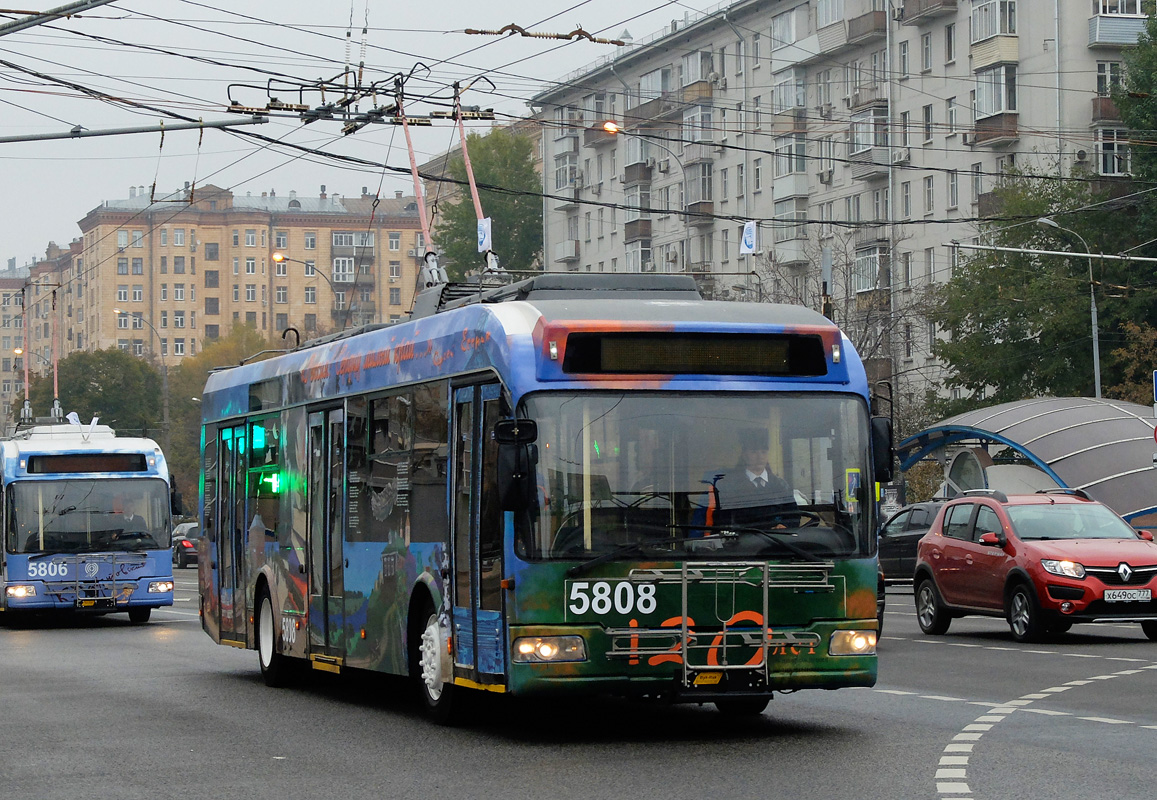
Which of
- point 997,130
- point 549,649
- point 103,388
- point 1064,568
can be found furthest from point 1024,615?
point 103,388

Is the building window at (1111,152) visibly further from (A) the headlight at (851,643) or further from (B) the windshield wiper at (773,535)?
(B) the windshield wiper at (773,535)

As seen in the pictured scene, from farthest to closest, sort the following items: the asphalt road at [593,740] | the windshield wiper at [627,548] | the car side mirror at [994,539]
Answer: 1. the car side mirror at [994,539]
2. the windshield wiper at [627,548]
3. the asphalt road at [593,740]

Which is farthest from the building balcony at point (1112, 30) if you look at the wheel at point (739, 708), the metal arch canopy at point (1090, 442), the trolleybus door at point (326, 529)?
the wheel at point (739, 708)

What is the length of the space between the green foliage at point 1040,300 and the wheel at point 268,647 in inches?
1627

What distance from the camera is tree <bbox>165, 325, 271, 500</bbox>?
106m

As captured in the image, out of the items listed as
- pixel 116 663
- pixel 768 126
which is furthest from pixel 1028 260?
pixel 116 663

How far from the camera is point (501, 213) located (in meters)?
106

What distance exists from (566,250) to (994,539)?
73413 mm

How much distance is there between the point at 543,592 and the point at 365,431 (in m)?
3.43

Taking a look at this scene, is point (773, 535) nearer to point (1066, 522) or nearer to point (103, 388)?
point (1066, 522)

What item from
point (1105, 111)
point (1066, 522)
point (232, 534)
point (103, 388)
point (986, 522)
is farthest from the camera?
point (103, 388)

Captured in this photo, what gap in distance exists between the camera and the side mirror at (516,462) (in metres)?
11.0

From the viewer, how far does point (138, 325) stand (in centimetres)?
16375

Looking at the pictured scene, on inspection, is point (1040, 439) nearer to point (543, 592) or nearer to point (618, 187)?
point (543, 592)
